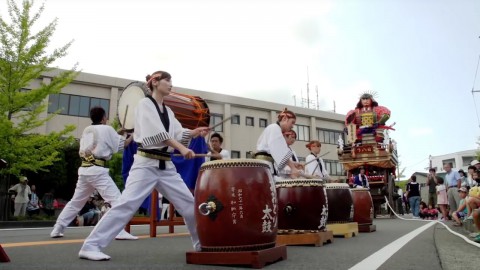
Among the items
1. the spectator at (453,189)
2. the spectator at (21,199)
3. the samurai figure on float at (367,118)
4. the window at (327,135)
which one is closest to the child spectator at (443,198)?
the spectator at (453,189)

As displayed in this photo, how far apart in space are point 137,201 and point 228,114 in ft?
78.7

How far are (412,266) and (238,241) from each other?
115 cm

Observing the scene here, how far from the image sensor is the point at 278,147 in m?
4.26

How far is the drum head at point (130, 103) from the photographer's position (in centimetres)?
527

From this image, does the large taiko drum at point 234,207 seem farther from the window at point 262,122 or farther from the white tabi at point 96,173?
the window at point 262,122

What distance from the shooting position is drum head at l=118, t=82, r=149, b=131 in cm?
527

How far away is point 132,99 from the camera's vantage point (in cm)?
536

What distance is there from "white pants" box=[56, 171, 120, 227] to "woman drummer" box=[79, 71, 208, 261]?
180 cm

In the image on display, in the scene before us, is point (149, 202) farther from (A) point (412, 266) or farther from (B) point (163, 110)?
(A) point (412, 266)

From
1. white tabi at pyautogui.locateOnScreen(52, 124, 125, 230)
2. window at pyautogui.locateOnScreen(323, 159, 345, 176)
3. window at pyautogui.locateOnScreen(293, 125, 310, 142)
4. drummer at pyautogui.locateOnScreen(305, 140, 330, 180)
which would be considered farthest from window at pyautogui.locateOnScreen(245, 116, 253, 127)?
white tabi at pyautogui.locateOnScreen(52, 124, 125, 230)

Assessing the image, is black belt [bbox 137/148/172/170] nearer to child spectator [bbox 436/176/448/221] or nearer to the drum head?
the drum head

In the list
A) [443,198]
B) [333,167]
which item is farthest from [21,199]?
[333,167]

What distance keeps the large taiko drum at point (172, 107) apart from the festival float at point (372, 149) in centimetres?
760

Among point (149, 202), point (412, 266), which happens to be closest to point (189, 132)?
point (412, 266)
